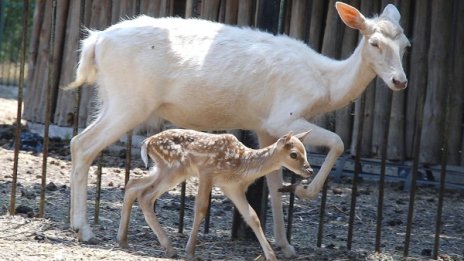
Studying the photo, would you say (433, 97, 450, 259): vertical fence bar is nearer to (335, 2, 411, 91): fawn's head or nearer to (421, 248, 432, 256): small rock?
(421, 248, 432, 256): small rock

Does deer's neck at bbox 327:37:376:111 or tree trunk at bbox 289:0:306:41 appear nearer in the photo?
deer's neck at bbox 327:37:376:111

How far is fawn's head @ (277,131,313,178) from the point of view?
22.2 ft

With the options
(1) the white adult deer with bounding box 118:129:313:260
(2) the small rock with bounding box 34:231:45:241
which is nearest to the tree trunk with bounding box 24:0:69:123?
(2) the small rock with bounding box 34:231:45:241

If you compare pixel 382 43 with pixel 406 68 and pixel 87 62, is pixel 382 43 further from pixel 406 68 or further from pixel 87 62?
pixel 406 68

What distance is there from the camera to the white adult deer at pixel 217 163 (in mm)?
6773

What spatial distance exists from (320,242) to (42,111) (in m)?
7.25

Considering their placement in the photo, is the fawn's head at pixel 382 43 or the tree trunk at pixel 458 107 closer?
the fawn's head at pixel 382 43

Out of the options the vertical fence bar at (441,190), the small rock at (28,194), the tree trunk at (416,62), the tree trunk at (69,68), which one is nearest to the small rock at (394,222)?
the vertical fence bar at (441,190)

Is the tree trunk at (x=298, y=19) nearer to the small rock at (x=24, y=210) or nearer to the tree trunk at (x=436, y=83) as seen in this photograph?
the tree trunk at (x=436, y=83)

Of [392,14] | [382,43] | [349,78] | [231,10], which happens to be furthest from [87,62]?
[231,10]

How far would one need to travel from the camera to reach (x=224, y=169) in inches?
270

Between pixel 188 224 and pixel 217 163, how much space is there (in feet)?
6.69

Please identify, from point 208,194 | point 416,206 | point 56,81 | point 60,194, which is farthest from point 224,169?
point 56,81

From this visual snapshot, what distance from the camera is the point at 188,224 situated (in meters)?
8.77
